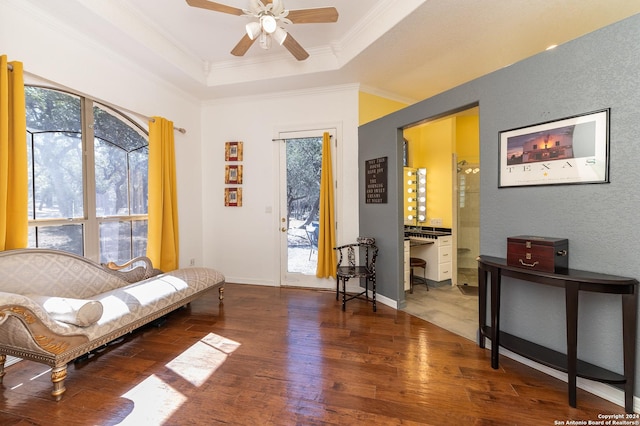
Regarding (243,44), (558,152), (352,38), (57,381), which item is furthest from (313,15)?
(57,381)

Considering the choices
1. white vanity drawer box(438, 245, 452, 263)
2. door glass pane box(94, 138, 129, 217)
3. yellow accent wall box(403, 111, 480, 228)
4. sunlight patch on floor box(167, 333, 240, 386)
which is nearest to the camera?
sunlight patch on floor box(167, 333, 240, 386)

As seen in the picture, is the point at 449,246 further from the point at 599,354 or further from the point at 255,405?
the point at 255,405

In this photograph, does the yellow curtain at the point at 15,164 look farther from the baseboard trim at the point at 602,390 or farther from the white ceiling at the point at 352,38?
the baseboard trim at the point at 602,390

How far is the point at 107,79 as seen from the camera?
10.3ft

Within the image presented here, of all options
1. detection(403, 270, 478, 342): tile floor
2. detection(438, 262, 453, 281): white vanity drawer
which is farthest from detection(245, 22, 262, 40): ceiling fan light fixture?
detection(438, 262, 453, 281): white vanity drawer

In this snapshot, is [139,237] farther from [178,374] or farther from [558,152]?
[558,152]

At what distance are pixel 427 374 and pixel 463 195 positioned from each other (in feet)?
11.0

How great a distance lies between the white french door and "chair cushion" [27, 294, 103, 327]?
264cm

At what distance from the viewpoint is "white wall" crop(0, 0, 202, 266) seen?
2396 mm

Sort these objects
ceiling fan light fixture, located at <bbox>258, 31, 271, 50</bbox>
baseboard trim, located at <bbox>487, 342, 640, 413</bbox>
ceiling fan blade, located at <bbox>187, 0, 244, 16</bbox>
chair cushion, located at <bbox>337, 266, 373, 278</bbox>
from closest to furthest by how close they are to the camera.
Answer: baseboard trim, located at <bbox>487, 342, 640, 413</bbox>, ceiling fan blade, located at <bbox>187, 0, 244, 16</bbox>, ceiling fan light fixture, located at <bbox>258, 31, 271, 50</bbox>, chair cushion, located at <bbox>337, 266, 373, 278</bbox>

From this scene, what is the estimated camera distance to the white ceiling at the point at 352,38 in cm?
257

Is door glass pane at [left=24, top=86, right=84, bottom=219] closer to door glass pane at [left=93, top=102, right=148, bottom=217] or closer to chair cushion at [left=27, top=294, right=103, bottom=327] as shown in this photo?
door glass pane at [left=93, top=102, right=148, bottom=217]

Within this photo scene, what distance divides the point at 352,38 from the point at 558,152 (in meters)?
2.46

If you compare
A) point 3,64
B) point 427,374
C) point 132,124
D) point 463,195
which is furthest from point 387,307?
point 3,64
